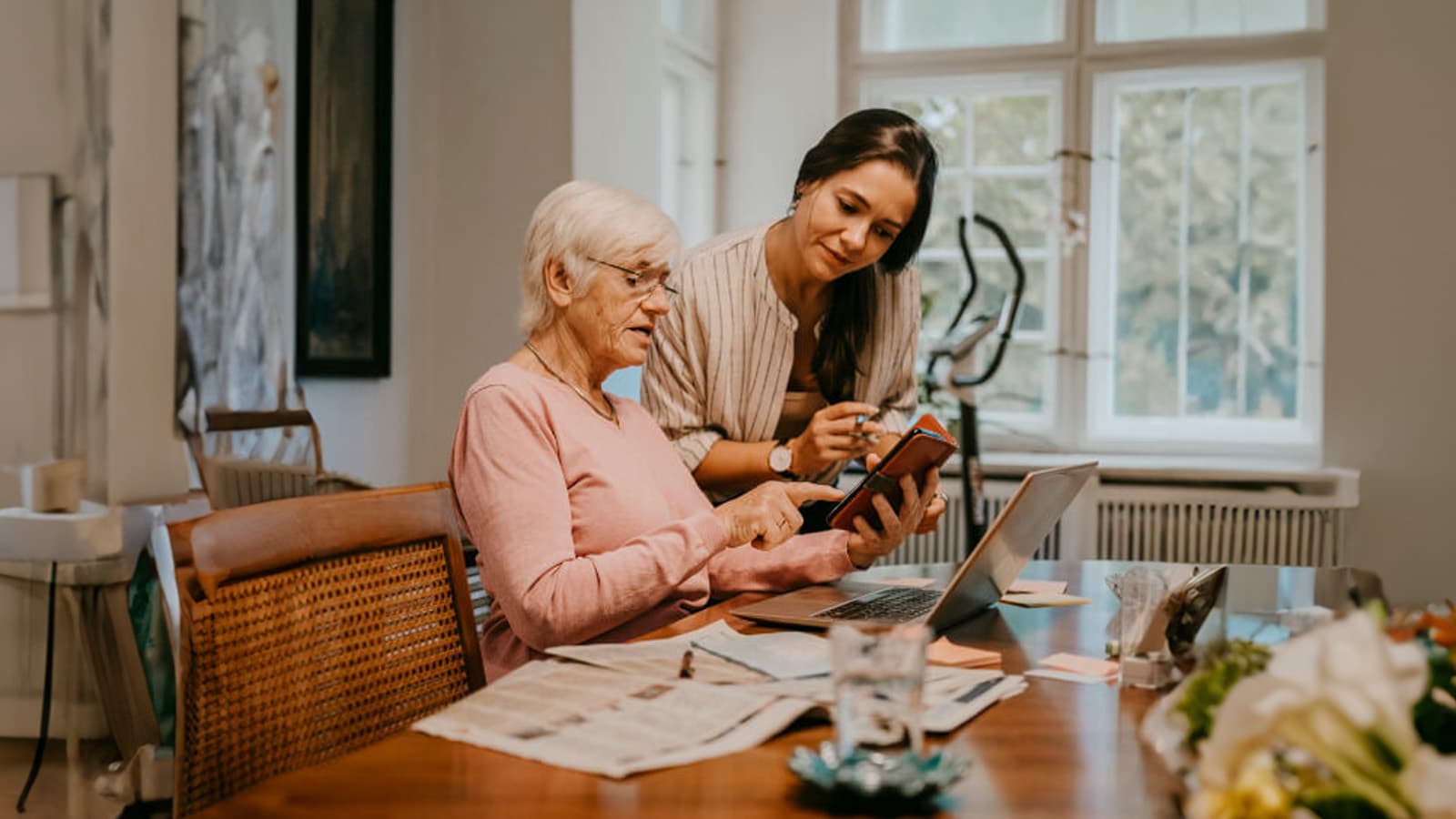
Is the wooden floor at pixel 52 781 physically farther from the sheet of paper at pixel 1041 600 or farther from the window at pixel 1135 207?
the window at pixel 1135 207

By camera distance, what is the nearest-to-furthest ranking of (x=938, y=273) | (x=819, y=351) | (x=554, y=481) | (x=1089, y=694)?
(x=1089, y=694) < (x=554, y=481) < (x=819, y=351) < (x=938, y=273)

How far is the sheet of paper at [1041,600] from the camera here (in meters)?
1.79

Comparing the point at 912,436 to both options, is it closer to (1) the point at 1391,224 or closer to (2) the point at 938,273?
(1) the point at 1391,224

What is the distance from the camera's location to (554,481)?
5.08ft

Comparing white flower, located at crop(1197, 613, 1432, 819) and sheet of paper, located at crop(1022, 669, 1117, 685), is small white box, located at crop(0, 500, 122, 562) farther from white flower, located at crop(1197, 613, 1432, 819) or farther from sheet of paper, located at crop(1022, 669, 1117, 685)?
white flower, located at crop(1197, 613, 1432, 819)

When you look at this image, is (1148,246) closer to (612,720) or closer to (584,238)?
(584,238)

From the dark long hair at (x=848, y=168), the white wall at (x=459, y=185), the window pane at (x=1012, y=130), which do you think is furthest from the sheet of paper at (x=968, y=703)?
the window pane at (x=1012, y=130)

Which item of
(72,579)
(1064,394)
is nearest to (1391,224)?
(1064,394)

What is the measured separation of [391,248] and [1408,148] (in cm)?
318

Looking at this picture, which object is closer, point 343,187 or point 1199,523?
point 343,187

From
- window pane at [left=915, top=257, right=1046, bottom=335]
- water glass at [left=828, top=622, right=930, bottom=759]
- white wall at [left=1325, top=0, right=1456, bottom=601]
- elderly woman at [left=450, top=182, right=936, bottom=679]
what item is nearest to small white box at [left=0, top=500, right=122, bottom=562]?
elderly woman at [left=450, top=182, right=936, bottom=679]

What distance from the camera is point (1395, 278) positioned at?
427 cm

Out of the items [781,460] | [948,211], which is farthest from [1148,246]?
[781,460]

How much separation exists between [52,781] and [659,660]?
1.91 metres
